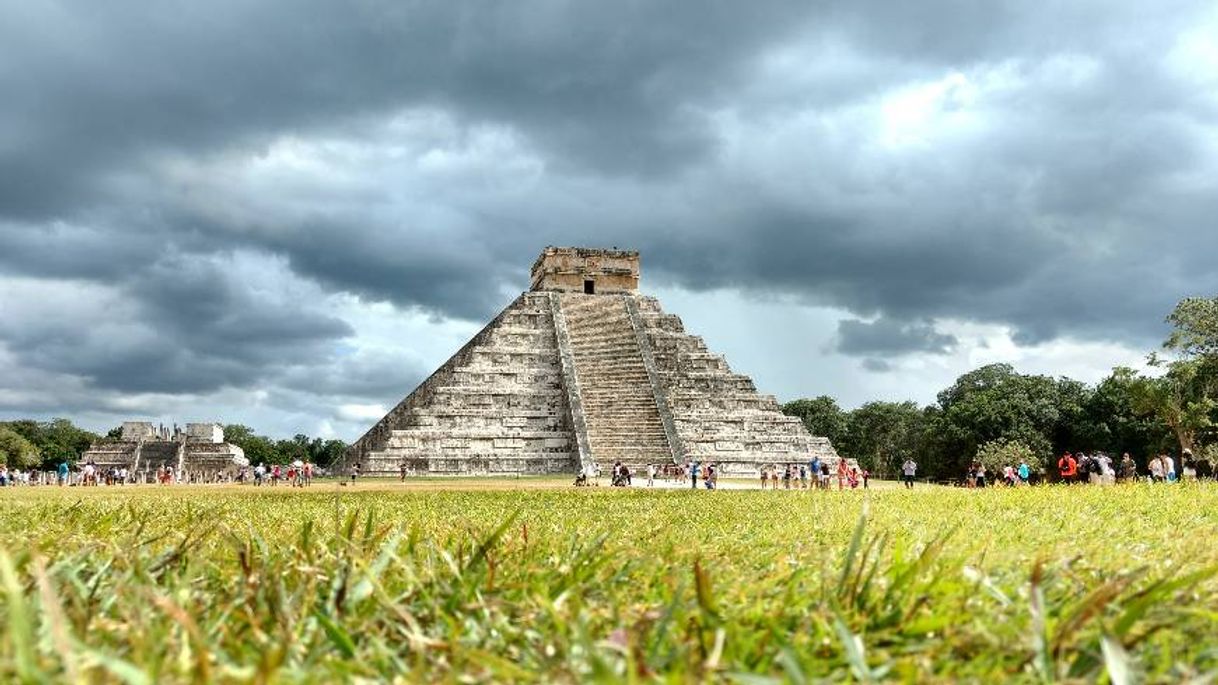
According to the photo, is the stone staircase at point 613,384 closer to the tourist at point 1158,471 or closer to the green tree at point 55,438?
the tourist at point 1158,471

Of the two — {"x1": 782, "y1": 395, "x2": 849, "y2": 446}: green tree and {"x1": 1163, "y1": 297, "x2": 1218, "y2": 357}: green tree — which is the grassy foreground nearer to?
{"x1": 1163, "y1": 297, "x2": 1218, "y2": 357}: green tree

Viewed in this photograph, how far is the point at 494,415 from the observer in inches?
1542

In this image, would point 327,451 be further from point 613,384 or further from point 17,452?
point 613,384

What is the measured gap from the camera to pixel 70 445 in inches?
3885

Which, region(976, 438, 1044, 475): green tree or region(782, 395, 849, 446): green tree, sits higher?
region(782, 395, 849, 446): green tree

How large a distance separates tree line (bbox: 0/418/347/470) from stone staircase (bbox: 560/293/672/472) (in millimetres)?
39485

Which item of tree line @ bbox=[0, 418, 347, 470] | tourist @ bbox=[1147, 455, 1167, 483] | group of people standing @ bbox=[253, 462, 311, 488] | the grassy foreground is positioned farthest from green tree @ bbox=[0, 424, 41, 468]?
the grassy foreground

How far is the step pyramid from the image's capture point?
1474 inches

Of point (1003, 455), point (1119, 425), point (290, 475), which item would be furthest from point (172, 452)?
point (1119, 425)

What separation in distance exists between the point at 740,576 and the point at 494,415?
36.7m

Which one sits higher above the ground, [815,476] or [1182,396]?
[1182,396]

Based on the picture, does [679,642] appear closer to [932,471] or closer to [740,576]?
[740,576]

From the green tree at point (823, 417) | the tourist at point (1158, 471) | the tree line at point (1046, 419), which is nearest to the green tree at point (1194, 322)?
the tree line at point (1046, 419)

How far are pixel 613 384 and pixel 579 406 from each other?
327 centimetres
